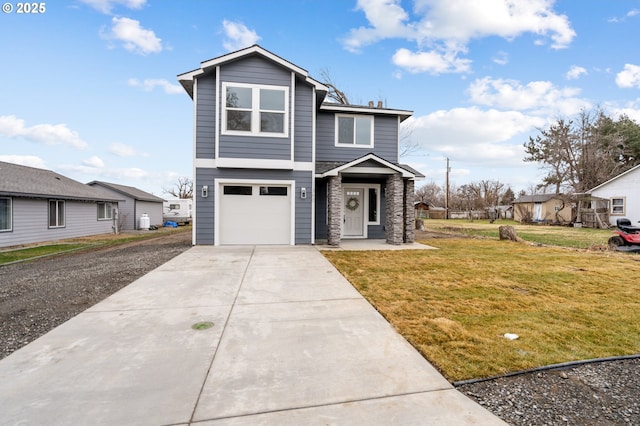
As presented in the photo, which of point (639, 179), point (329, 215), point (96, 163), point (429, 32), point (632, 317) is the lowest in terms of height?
point (632, 317)

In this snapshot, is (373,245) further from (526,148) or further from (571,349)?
(526,148)

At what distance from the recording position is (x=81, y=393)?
239 centimetres

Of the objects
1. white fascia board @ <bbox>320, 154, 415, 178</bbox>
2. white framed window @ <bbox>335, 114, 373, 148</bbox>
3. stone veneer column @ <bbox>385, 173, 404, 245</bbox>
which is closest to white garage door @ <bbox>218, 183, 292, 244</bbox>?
white fascia board @ <bbox>320, 154, 415, 178</bbox>

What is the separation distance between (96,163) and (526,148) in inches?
1922

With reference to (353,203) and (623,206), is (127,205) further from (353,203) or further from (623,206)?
(623,206)

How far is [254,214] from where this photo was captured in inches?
424

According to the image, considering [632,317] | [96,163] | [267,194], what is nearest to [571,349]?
[632,317]

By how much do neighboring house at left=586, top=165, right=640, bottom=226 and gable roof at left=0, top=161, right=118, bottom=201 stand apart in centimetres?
3558

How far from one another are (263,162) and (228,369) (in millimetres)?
8262

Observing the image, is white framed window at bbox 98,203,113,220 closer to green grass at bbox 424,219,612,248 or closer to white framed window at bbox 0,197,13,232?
white framed window at bbox 0,197,13,232

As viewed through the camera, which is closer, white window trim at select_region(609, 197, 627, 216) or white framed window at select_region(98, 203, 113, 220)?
white framed window at select_region(98, 203, 113, 220)

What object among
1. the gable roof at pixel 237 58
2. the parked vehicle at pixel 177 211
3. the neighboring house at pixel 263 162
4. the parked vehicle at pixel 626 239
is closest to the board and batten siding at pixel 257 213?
the neighboring house at pixel 263 162

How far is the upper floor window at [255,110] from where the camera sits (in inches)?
397

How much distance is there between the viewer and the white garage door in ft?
34.8
